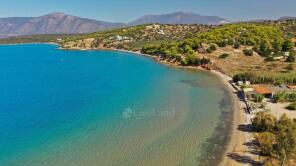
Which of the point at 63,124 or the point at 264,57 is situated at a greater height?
the point at 264,57

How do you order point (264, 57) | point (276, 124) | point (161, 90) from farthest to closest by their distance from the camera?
point (264, 57) → point (161, 90) → point (276, 124)

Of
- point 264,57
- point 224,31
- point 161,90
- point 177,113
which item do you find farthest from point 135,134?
point 224,31

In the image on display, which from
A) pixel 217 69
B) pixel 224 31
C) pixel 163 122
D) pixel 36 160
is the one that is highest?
pixel 224 31

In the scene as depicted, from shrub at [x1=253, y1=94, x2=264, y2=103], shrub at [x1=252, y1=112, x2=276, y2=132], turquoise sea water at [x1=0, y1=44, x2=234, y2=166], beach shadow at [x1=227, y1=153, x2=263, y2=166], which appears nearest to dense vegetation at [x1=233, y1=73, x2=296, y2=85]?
turquoise sea water at [x1=0, y1=44, x2=234, y2=166]

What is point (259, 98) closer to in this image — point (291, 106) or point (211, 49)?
point (291, 106)

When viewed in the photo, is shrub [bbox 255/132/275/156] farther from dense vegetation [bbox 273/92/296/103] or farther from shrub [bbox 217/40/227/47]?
shrub [bbox 217/40/227/47]

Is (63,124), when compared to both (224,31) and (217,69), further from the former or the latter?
(224,31)
